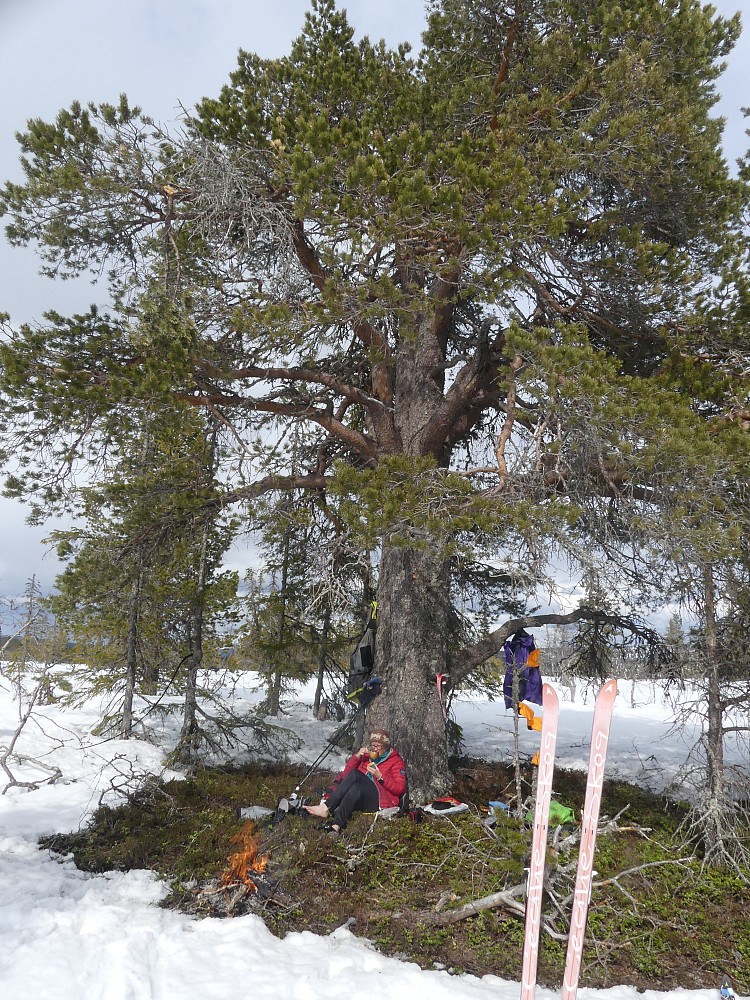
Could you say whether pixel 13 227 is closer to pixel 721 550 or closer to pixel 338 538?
pixel 338 538

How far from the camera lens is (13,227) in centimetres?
692

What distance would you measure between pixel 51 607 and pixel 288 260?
29.5ft

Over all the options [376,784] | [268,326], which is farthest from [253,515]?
[376,784]

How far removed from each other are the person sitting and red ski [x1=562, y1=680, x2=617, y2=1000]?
3.43 metres

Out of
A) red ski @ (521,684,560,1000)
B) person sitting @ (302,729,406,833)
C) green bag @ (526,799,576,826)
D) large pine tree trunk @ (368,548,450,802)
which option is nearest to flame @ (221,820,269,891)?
person sitting @ (302,729,406,833)

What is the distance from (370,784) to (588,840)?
370 cm

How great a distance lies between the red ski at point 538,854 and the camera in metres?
3.51

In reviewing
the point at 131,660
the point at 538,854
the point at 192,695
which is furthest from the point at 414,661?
the point at 131,660

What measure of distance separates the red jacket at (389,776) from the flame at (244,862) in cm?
148

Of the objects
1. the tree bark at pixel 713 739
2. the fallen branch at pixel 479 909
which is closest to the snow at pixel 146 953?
the fallen branch at pixel 479 909

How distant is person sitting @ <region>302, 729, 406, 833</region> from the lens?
261 inches

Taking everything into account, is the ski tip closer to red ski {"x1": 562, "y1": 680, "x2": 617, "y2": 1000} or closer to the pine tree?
red ski {"x1": 562, "y1": 680, "x2": 617, "y2": 1000}

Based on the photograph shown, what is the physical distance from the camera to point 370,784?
22.1 ft

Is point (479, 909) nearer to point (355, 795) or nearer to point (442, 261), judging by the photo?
point (355, 795)
